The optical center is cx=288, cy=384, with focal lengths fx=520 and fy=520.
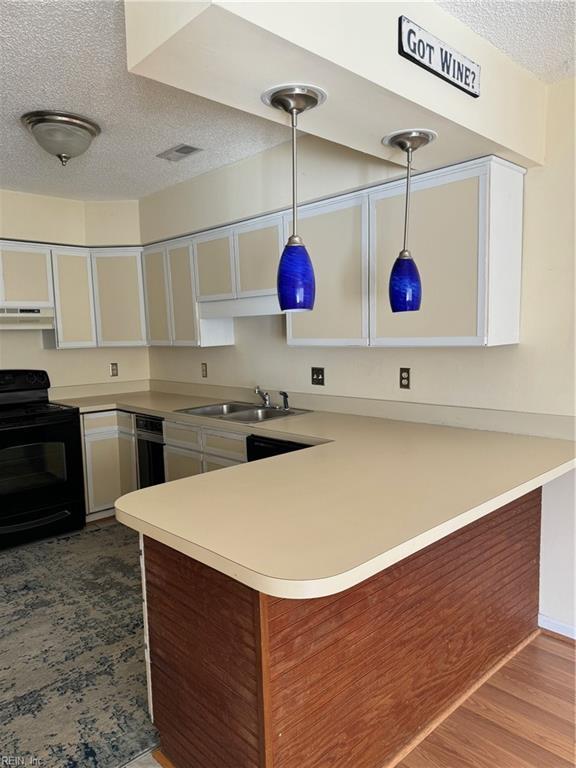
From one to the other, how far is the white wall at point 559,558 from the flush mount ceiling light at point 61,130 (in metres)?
2.71

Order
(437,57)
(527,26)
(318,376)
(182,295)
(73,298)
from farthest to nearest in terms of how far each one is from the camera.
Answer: (73,298) → (182,295) → (318,376) → (527,26) → (437,57)

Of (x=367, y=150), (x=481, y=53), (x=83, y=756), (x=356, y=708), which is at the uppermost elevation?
(x=481, y=53)

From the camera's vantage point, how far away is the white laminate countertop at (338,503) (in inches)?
44.1

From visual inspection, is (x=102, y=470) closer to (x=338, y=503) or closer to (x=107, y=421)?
(x=107, y=421)

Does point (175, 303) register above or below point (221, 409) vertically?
above

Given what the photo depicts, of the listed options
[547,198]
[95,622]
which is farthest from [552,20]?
[95,622]

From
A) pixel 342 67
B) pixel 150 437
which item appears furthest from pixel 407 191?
pixel 150 437

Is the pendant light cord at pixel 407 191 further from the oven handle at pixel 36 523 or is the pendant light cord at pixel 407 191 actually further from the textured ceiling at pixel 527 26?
the oven handle at pixel 36 523

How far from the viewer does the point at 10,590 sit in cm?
283

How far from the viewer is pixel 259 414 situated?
3.43 m

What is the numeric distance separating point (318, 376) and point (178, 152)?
1.52m

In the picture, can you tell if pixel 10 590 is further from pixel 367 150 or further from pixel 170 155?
pixel 367 150

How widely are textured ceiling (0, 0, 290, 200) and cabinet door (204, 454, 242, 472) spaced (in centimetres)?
175

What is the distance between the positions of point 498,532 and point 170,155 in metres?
2.63
